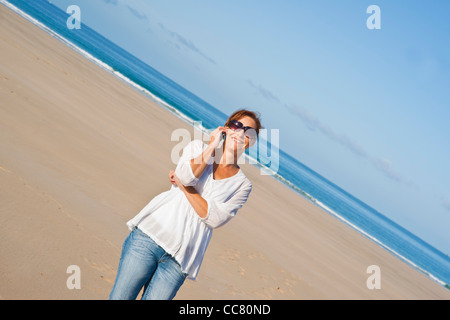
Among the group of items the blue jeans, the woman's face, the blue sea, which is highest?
the blue sea

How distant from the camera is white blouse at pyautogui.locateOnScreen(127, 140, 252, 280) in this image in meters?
2.29

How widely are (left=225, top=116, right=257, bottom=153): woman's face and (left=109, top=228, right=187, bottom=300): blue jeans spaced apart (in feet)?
2.82

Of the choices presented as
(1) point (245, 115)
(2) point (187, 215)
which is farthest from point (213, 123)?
(2) point (187, 215)

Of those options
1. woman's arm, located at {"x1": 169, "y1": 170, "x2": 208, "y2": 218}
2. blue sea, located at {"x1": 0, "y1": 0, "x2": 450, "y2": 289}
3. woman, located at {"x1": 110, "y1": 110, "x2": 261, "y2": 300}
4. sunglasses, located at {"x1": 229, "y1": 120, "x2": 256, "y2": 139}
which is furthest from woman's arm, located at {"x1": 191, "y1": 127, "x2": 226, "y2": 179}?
blue sea, located at {"x1": 0, "y1": 0, "x2": 450, "y2": 289}

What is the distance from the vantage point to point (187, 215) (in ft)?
7.63

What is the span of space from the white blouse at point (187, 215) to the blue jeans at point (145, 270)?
58mm

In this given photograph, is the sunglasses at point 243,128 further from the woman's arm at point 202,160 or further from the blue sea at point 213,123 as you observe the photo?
the blue sea at point 213,123

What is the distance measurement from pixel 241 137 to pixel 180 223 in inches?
29.3

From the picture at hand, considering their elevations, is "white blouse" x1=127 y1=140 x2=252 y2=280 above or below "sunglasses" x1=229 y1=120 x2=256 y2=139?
below

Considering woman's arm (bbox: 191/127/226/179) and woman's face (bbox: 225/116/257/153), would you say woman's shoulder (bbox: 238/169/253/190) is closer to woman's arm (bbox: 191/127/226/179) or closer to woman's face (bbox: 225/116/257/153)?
woman's face (bbox: 225/116/257/153)

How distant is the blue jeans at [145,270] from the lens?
2.28 m

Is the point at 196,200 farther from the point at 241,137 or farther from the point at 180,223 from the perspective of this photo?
the point at 241,137
